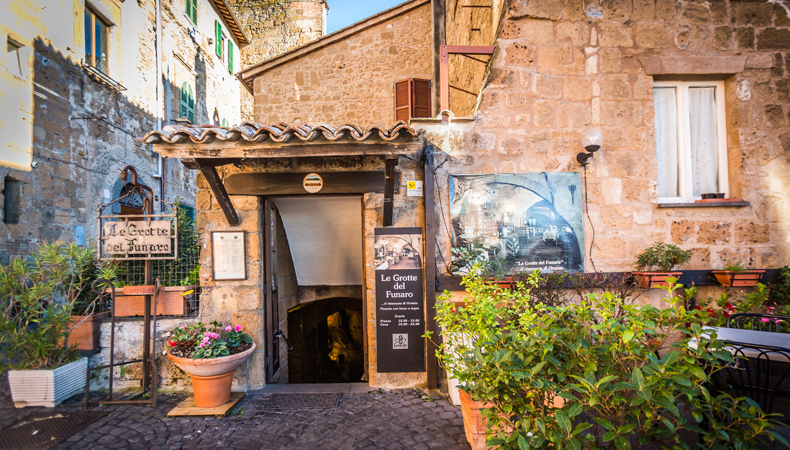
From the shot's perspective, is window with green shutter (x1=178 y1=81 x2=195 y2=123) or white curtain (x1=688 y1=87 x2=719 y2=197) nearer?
white curtain (x1=688 y1=87 x2=719 y2=197)

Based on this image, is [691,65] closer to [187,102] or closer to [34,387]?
[34,387]

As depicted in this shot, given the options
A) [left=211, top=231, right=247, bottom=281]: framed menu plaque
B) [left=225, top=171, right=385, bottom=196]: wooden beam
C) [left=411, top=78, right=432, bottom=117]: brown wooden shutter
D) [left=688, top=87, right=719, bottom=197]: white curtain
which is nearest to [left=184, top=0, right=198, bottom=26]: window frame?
[left=411, top=78, right=432, bottom=117]: brown wooden shutter

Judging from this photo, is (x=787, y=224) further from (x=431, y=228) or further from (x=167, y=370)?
(x=167, y=370)

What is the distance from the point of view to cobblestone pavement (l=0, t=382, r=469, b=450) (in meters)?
2.81


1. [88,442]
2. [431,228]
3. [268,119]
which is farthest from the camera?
[268,119]

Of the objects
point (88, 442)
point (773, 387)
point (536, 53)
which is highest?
point (536, 53)

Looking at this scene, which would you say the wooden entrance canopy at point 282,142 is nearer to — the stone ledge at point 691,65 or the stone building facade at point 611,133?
the stone building facade at point 611,133

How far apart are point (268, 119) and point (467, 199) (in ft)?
16.4

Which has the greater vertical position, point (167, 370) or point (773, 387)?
point (773, 387)

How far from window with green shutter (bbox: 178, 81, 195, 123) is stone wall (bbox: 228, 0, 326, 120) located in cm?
311

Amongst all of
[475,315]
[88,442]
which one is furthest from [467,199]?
[88,442]

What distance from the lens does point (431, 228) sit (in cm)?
377

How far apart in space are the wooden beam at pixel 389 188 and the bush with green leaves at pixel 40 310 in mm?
3159

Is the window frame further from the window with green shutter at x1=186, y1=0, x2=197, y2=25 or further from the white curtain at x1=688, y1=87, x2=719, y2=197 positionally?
the white curtain at x1=688, y1=87, x2=719, y2=197
